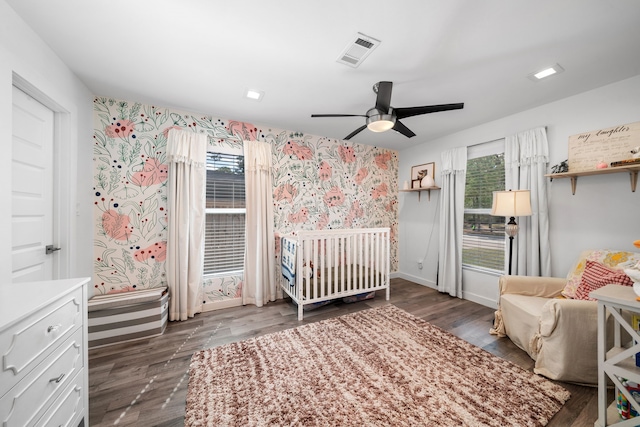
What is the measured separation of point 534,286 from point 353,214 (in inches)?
93.0

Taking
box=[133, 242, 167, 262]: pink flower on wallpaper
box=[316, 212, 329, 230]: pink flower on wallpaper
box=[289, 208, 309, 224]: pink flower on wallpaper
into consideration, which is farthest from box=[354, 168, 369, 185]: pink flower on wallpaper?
box=[133, 242, 167, 262]: pink flower on wallpaper

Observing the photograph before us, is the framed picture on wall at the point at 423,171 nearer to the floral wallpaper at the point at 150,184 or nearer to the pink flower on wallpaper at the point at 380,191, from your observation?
the pink flower on wallpaper at the point at 380,191

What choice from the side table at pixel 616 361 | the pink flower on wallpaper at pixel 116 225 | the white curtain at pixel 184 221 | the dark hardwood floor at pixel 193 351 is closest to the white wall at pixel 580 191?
the dark hardwood floor at pixel 193 351

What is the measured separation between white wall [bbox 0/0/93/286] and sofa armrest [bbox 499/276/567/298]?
3771 mm

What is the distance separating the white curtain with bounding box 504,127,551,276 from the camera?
246 centimetres

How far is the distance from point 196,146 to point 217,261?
1445mm

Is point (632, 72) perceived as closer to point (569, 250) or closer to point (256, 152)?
point (569, 250)

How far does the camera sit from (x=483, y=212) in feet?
10.3

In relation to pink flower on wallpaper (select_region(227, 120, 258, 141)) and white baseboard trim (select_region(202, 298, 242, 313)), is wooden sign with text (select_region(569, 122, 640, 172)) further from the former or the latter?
white baseboard trim (select_region(202, 298, 242, 313))

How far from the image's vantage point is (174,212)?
2549 millimetres

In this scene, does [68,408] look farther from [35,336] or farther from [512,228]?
[512,228]

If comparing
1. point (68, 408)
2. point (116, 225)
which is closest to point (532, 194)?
point (68, 408)

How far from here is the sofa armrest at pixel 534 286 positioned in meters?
2.18

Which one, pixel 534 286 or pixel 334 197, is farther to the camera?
pixel 334 197
